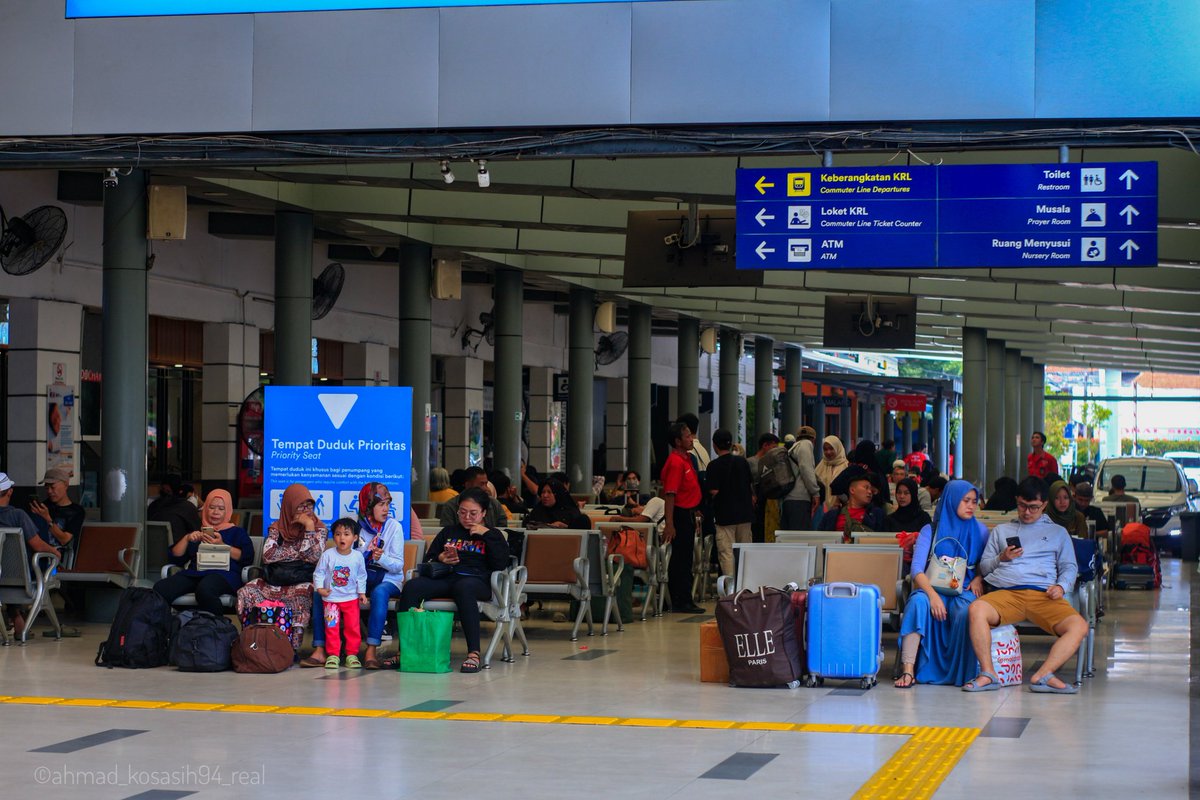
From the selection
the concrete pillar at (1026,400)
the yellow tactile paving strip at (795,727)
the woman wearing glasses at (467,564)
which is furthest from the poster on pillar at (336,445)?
the concrete pillar at (1026,400)

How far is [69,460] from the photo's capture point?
17703 millimetres

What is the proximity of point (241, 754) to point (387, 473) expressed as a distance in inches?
167

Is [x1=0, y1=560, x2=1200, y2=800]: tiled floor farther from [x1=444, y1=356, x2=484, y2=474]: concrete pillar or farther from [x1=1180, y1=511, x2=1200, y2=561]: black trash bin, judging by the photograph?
[x1=444, y1=356, x2=484, y2=474]: concrete pillar

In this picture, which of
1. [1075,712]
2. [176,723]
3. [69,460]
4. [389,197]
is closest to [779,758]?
[1075,712]

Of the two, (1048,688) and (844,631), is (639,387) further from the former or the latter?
(1048,688)

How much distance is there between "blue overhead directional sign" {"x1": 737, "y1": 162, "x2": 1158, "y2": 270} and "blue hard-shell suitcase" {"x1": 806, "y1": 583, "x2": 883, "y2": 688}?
9.54 ft

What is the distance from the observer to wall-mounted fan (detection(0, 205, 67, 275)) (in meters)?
16.6

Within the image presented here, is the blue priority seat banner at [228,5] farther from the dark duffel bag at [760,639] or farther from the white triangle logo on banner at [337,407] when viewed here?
the dark duffel bag at [760,639]

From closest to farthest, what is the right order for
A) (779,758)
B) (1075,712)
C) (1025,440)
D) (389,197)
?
(779,758), (1075,712), (389,197), (1025,440)

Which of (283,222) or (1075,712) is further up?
(283,222)

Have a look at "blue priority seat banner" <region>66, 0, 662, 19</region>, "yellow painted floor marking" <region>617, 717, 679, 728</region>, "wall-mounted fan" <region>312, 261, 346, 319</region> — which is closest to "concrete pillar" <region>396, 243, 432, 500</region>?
"wall-mounted fan" <region>312, 261, 346, 319</region>

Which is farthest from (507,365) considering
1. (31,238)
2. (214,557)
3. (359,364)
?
(214,557)

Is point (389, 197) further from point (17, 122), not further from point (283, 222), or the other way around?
point (17, 122)

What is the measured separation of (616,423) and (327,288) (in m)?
13.9
